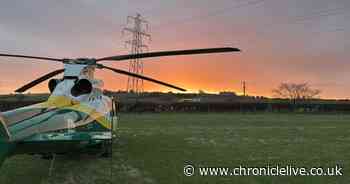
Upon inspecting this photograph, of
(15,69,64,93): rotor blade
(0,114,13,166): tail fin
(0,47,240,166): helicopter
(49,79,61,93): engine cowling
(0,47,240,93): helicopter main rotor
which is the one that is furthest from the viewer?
(15,69,64,93): rotor blade

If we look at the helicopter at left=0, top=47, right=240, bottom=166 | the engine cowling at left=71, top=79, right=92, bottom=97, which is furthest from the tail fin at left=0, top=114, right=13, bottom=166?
the engine cowling at left=71, top=79, right=92, bottom=97

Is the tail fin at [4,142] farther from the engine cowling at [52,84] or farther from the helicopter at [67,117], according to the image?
the engine cowling at [52,84]

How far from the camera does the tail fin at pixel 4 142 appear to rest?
5414 mm

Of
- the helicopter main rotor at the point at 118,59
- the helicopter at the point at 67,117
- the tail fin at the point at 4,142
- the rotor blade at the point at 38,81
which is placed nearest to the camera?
the tail fin at the point at 4,142

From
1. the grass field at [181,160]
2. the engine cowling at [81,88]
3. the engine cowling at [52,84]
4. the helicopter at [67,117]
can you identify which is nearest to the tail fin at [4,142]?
the helicopter at [67,117]

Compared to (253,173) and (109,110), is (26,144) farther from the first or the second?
(253,173)

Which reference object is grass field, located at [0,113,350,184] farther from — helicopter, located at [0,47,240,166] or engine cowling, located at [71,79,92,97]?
engine cowling, located at [71,79,92,97]

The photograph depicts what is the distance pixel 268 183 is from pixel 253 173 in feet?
2.84

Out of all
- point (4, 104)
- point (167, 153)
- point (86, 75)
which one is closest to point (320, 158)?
point (167, 153)

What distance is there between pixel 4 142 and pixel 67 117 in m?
Answer: 1.81

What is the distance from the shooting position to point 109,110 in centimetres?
964

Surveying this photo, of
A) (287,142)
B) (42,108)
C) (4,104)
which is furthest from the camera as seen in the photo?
(4,104)

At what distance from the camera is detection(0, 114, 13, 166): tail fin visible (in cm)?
541

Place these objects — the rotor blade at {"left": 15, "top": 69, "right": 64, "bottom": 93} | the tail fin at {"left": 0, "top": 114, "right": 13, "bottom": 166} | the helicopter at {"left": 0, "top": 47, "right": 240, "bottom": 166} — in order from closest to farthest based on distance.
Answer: the tail fin at {"left": 0, "top": 114, "right": 13, "bottom": 166} → the helicopter at {"left": 0, "top": 47, "right": 240, "bottom": 166} → the rotor blade at {"left": 15, "top": 69, "right": 64, "bottom": 93}
